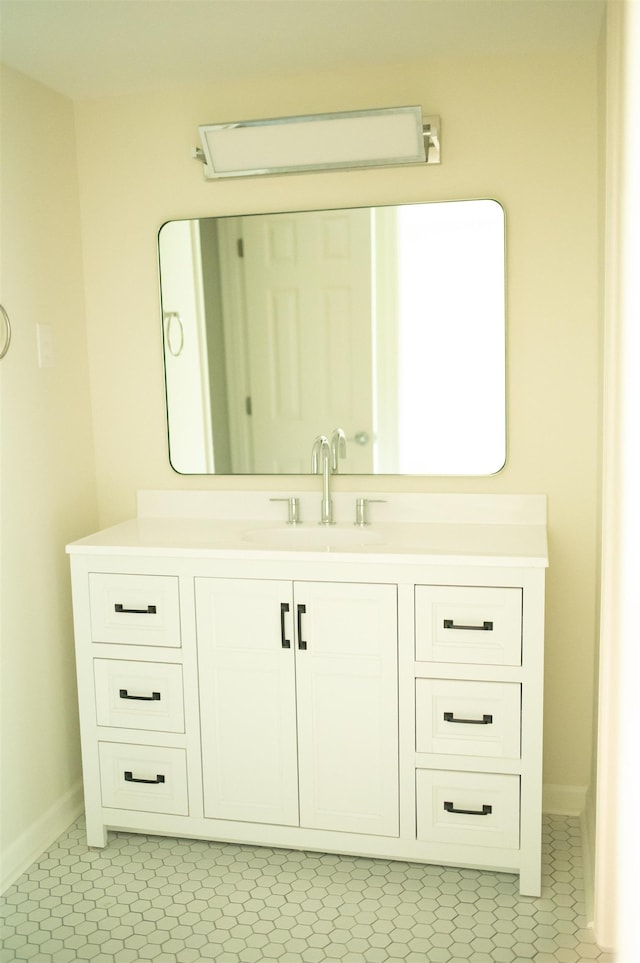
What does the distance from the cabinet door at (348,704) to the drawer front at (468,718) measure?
0.09 m

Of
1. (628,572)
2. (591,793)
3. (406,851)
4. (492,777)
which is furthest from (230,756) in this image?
(628,572)

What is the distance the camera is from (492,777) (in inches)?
88.0

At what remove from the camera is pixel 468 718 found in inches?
88.0

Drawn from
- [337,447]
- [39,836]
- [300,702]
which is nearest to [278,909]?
[300,702]

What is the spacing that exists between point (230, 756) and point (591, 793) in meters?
1.07

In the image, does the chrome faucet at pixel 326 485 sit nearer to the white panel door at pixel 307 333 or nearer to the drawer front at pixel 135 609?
the white panel door at pixel 307 333

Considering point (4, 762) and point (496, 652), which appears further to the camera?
point (4, 762)

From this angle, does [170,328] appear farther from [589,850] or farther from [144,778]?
[589,850]

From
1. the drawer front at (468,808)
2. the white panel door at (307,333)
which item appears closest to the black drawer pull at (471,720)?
the drawer front at (468,808)

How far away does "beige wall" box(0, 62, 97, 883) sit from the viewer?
2.43m

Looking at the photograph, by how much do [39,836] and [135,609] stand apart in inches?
30.1

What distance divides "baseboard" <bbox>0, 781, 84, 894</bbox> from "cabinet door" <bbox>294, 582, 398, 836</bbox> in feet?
2.71

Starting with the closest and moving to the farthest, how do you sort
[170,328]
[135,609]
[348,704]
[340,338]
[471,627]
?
[471,627], [348,704], [135,609], [340,338], [170,328]

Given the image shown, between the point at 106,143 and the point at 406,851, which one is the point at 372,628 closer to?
the point at 406,851
